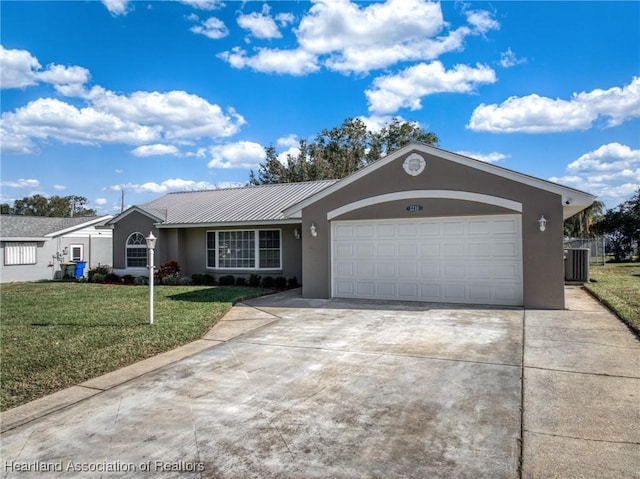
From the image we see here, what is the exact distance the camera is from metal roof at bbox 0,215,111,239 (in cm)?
2223

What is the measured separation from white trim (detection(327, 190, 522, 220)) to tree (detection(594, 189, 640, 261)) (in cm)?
2543

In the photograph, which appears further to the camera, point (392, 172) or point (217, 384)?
point (392, 172)

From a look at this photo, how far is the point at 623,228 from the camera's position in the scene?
102 ft

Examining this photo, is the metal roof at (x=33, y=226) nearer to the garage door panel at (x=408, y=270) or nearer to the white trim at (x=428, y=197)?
the white trim at (x=428, y=197)

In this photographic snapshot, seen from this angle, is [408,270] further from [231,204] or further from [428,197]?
[231,204]

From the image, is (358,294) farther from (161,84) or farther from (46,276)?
(46,276)

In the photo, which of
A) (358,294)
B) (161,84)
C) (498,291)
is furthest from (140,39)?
(498,291)

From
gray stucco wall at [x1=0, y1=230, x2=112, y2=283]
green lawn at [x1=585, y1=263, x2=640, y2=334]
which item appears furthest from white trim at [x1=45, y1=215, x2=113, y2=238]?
green lawn at [x1=585, y1=263, x2=640, y2=334]

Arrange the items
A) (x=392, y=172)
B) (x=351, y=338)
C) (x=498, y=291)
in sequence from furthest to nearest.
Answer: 1. (x=392, y=172)
2. (x=498, y=291)
3. (x=351, y=338)

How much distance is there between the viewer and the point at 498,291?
10.7 meters

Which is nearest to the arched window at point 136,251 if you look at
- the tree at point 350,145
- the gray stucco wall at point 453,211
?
the gray stucco wall at point 453,211

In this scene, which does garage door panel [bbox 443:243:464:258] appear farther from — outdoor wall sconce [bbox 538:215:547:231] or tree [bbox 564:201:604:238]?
tree [bbox 564:201:604:238]

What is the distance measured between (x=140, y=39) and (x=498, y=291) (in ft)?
45.9

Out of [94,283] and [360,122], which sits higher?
[360,122]
